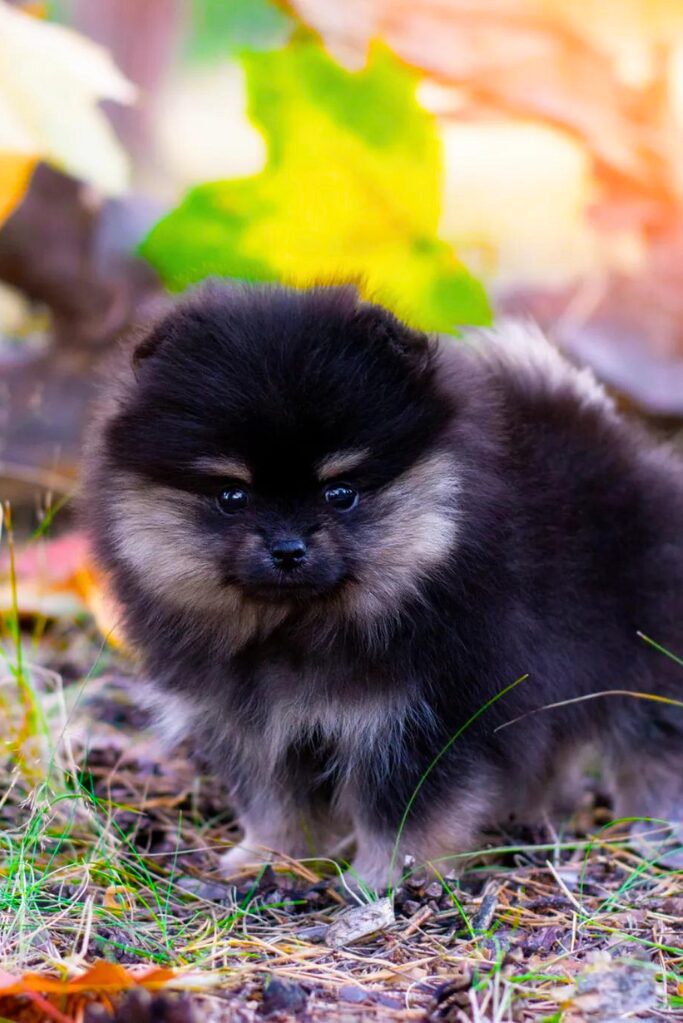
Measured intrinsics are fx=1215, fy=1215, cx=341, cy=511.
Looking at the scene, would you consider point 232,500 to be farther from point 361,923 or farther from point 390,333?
point 361,923

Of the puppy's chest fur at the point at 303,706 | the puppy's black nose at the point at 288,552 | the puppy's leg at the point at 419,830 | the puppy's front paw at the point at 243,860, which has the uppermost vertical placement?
the puppy's black nose at the point at 288,552

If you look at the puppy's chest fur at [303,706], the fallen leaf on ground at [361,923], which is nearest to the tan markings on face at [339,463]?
the puppy's chest fur at [303,706]

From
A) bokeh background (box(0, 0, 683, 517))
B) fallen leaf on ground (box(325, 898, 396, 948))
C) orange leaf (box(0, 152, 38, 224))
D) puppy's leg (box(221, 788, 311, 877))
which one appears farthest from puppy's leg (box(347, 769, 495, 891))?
orange leaf (box(0, 152, 38, 224))

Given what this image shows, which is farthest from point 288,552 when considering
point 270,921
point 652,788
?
point 652,788

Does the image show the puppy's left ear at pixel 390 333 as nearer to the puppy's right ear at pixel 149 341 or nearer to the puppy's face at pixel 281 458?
the puppy's face at pixel 281 458

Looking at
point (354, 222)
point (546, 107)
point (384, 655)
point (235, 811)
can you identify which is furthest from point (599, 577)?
point (546, 107)
